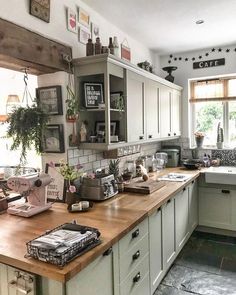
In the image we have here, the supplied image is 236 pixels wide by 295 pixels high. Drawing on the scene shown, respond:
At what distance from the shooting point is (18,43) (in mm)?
1909

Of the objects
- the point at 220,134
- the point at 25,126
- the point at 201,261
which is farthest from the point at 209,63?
the point at 25,126

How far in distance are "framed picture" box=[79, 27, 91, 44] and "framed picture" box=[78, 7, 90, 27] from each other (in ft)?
0.18

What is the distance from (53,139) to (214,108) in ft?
9.52


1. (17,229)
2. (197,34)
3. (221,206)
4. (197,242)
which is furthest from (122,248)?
(197,34)

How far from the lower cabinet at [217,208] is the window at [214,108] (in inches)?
38.1

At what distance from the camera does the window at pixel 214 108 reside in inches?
164

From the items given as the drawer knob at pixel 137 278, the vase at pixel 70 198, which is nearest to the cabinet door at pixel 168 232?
the drawer knob at pixel 137 278

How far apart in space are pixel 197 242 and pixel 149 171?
112 centimetres

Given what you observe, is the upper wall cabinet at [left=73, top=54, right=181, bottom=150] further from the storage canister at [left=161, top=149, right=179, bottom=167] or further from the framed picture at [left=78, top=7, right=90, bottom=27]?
the storage canister at [left=161, top=149, right=179, bottom=167]

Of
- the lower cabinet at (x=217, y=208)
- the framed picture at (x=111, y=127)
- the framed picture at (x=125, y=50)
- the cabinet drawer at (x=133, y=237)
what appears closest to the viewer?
the cabinet drawer at (x=133, y=237)

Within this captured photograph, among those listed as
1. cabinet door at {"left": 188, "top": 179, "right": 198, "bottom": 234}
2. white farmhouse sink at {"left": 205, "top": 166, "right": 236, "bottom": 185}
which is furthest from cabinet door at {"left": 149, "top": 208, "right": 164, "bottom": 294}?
white farmhouse sink at {"left": 205, "top": 166, "right": 236, "bottom": 185}

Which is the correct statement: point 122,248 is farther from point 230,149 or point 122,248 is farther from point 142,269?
point 230,149

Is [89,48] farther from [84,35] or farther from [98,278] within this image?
[98,278]

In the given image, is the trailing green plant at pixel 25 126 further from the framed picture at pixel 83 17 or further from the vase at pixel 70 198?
the framed picture at pixel 83 17
